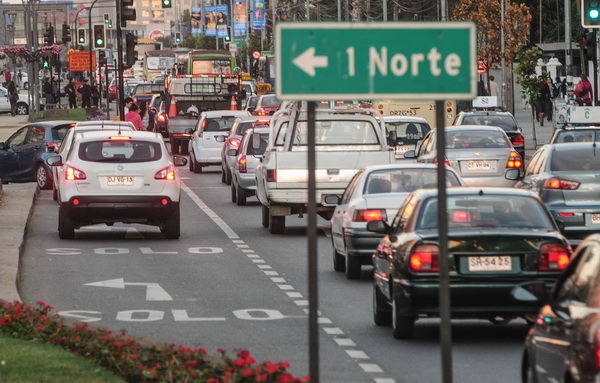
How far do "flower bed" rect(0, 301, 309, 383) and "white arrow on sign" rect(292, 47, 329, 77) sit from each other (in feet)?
6.38

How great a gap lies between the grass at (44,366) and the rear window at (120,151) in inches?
486

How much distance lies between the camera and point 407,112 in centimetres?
4978

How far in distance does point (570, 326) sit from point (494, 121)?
32525 mm

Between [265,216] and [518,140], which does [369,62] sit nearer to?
[265,216]

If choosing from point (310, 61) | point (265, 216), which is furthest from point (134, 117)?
point (310, 61)

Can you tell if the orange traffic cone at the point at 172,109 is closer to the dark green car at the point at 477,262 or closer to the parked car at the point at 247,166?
the parked car at the point at 247,166

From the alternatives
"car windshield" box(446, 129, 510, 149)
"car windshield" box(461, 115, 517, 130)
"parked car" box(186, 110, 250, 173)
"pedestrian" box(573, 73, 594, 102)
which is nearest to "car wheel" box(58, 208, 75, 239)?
"car windshield" box(446, 129, 510, 149)

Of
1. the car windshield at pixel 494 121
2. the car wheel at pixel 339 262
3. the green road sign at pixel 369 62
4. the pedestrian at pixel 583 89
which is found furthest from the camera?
the pedestrian at pixel 583 89

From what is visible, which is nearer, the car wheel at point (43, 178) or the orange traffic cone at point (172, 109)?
the car wheel at point (43, 178)

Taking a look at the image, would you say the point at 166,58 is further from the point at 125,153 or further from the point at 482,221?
the point at 482,221

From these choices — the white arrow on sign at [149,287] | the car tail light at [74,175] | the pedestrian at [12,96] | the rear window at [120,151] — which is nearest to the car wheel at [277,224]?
the rear window at [120,151]

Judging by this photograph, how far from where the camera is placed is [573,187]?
22.1 meters

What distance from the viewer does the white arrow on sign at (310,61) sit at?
8.42 meters

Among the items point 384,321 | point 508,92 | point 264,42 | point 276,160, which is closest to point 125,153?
point 276,160
